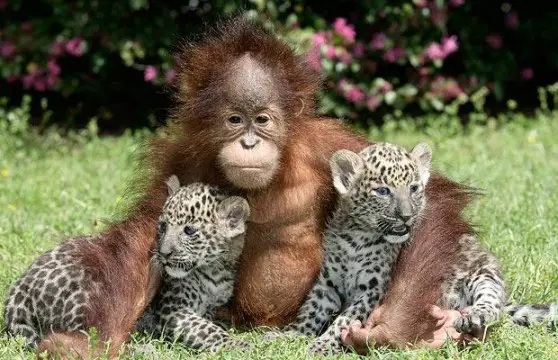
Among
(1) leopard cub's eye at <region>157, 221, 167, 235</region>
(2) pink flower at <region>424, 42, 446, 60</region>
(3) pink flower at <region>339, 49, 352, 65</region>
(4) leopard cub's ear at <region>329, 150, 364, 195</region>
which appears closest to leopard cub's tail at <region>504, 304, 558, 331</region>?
(4) leopard cub's ear at <region>329, 150, 364, 195</region>

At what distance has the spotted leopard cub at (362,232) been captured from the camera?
4648 millimetres

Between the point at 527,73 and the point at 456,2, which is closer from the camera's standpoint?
the point at 456,2

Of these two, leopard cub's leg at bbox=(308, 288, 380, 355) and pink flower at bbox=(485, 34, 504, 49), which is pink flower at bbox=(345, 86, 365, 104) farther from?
leopard cub's leg at bbox=(308, 288, 380, 355)

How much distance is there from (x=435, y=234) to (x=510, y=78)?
6.96 m

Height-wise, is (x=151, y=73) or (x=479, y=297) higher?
(x=151, y=73)

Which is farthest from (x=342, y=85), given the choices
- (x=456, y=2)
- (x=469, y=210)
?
(x=469, y=210)

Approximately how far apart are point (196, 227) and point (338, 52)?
5889 mm

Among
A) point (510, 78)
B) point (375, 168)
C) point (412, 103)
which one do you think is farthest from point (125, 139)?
point (375, 168)

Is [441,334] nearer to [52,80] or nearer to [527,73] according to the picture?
[52,80]

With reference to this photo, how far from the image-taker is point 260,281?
501cm

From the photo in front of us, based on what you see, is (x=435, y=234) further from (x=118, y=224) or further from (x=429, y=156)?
(x=118, y=224)

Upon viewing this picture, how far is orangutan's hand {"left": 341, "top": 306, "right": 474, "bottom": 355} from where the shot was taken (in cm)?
439

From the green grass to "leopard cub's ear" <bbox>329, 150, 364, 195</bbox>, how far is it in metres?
0.72

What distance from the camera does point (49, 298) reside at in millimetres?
4664
